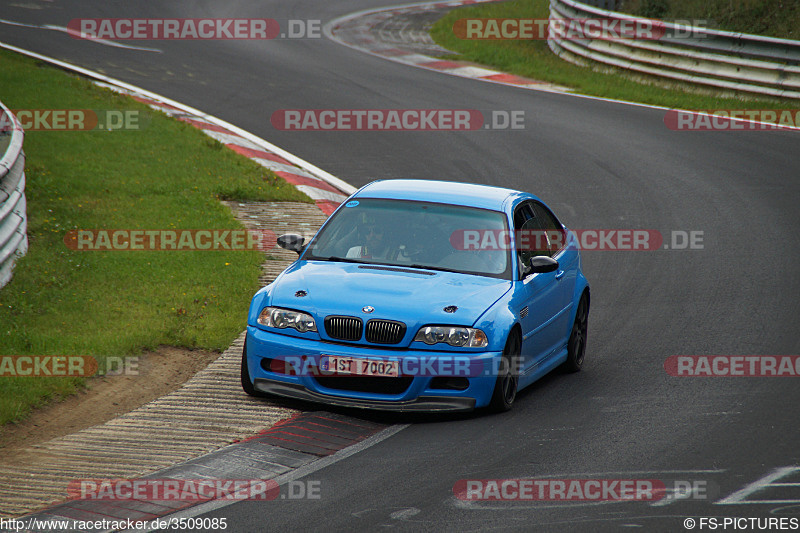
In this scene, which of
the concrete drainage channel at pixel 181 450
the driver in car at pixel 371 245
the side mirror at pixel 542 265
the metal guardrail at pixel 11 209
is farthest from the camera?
the metal guardrail at pixel 11 209

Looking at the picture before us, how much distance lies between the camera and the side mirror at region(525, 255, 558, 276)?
27.4 feet

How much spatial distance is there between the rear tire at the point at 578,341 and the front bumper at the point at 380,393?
1808mm

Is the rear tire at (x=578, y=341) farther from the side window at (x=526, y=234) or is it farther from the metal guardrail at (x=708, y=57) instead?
the metal guardrail at (x=708, y=57)

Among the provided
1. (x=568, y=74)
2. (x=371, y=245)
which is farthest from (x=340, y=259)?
(x=568, y=74)

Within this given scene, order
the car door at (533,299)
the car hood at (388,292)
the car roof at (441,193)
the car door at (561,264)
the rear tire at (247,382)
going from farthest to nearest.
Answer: the car door at (561,264) → the car roof at (441,193) → the car door at (533,299) → the rear tire at (247,382) → the car hood at (388,292)

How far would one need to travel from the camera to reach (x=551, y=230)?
956cm

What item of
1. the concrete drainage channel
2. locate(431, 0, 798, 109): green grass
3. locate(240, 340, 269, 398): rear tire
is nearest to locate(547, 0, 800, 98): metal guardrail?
locate(431, 0, 798, 109): green grass

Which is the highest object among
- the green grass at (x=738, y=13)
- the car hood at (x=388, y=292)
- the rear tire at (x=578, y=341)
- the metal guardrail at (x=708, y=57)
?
the green grass at (x=738, y=13)

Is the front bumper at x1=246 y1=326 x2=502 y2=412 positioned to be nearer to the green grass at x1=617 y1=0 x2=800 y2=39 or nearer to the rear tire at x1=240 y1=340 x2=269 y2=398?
the rear tire at x1=240 y1=340 x2=269 y2=398

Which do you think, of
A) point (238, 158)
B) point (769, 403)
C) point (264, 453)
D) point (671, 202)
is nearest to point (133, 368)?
point (264, 453)

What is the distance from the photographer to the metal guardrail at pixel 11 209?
10.1 meters

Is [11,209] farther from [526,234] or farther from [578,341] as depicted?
[578,341]

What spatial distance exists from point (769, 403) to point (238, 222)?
23.2 feet

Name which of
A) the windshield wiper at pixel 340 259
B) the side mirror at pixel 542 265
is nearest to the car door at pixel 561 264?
the side mirror at pixel 542 265
